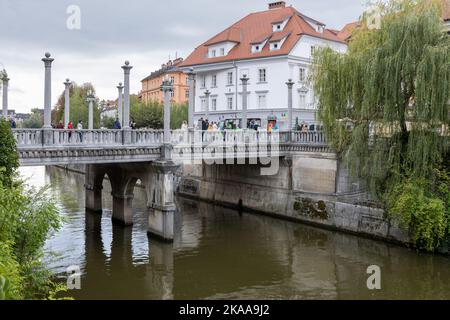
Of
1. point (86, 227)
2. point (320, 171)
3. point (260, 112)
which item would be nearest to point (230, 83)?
point (260, 112)

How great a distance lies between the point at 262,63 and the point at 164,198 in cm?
2431

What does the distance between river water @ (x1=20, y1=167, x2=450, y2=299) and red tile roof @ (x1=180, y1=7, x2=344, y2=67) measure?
2050cm

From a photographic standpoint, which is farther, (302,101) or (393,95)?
(302,101)

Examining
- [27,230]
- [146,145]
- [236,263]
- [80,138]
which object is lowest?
[236,263]

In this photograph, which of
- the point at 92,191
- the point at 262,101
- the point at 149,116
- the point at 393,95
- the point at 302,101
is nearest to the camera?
the point at 393,95

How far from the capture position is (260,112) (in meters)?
45.4

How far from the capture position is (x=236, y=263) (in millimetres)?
21375

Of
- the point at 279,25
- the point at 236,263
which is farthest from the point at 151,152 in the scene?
the point at 279,25

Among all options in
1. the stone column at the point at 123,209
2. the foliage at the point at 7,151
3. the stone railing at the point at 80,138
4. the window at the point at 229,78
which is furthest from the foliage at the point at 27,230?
the window at the point at 229,78

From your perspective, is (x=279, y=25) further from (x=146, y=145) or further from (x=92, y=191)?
(x=146, y=145)

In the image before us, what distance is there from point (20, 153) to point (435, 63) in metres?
17.0

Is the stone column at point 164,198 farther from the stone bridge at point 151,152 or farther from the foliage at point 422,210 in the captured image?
the foliage at point 422,210

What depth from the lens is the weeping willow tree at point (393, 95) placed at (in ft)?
68.7
